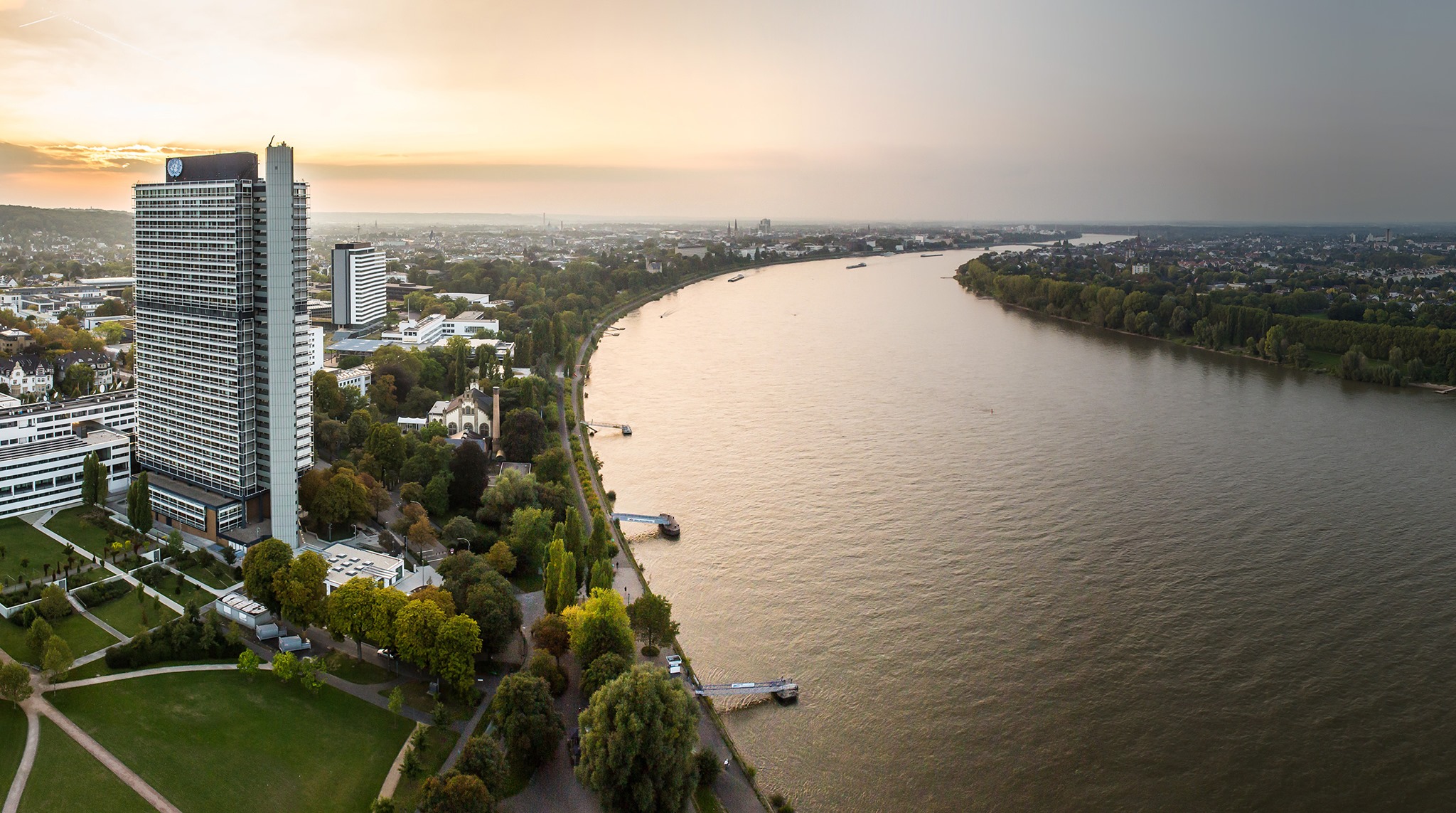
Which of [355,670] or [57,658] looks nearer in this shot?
[57,658]

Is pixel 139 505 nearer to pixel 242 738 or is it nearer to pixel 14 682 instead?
pixel 14 682

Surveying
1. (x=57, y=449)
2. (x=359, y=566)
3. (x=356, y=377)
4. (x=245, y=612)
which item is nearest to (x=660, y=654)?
(x=359, y=566)

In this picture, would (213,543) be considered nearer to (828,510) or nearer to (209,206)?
(209,206)

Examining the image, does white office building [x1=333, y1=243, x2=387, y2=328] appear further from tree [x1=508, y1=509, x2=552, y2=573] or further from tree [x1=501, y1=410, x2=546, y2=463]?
tree [x1=508, y1=509, x2=552, y2=573]

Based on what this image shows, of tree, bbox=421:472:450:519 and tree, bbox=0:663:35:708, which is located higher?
tree, bbox=421:472:450:519

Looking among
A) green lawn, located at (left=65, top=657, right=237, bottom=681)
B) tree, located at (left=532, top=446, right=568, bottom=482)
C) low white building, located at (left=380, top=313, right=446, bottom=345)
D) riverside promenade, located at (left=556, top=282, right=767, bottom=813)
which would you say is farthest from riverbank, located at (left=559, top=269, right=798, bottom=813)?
green lawn, located at (left=65, top=657, right=237, bottom=681)
